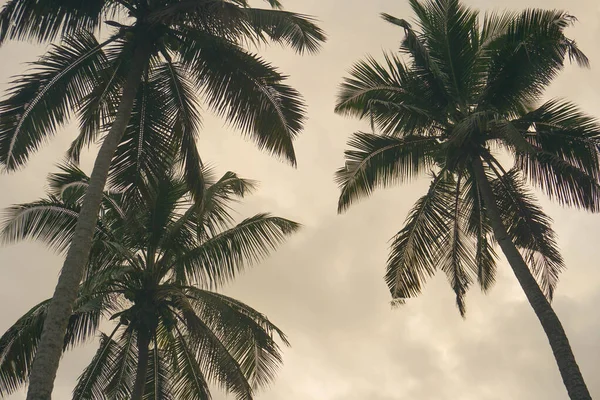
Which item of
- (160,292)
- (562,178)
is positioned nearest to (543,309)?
(562,178)

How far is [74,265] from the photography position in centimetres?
995

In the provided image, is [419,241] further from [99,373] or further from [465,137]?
[99,373]

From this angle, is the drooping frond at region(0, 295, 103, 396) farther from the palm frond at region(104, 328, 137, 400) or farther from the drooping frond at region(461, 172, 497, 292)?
the drooping frond at region(461, 172, 497, 292)

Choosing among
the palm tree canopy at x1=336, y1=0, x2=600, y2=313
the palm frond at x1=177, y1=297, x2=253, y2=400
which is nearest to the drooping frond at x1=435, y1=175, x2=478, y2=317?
the palm tree canopy at x1=336, y1=0, x2=600, y2=313

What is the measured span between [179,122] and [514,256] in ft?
22.8

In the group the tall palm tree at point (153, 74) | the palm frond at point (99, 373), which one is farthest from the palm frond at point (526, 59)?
the palm frond at point (99, 373)

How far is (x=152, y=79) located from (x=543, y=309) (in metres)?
8.68

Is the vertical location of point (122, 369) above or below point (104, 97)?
below

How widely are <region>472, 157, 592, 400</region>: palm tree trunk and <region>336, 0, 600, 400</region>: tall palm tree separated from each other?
0.04 m

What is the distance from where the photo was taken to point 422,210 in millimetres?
15445

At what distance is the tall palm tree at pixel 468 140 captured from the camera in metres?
13.8

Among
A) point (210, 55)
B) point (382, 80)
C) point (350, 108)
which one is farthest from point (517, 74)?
point (210, 55)

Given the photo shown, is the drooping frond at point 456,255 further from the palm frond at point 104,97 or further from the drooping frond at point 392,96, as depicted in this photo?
the palm frond at point 104,97

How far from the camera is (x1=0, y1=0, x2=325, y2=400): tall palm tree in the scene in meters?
12.3
